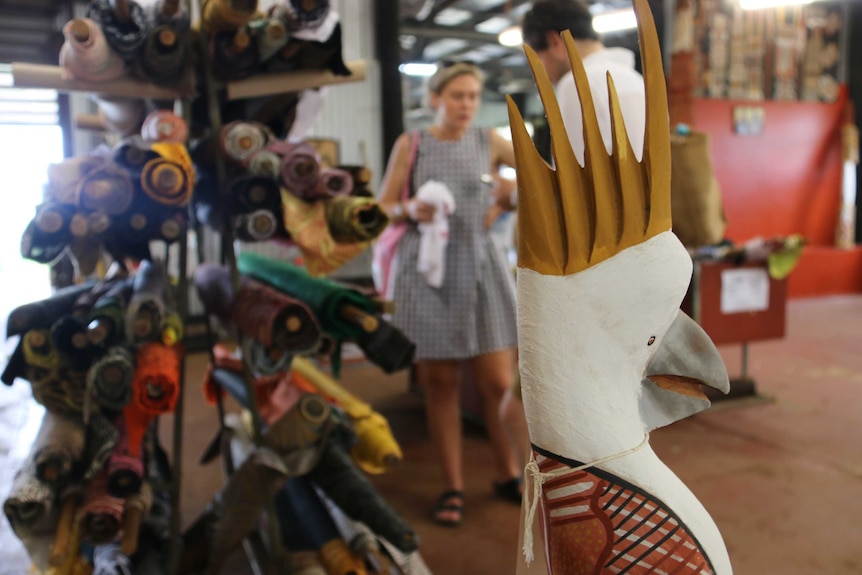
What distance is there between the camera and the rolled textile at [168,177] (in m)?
1.34

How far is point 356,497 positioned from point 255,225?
0.67 metres

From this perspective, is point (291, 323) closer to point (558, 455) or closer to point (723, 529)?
point (558, 455)

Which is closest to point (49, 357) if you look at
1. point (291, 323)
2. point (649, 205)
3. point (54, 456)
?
point (54, 456)

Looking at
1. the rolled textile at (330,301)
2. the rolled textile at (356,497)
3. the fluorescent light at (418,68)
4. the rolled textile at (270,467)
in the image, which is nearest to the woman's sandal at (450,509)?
the rolled textile at (356,497)

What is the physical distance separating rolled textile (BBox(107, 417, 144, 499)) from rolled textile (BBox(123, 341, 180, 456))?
16 millimetres

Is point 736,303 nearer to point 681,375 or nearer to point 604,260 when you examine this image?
point 681,375

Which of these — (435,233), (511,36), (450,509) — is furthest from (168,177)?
(511,36)

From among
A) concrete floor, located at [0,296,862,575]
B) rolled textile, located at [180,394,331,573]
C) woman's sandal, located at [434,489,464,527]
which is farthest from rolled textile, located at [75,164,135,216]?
woman's sandal, located at [434,489,464,527]

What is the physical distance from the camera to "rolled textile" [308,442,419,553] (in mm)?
1466

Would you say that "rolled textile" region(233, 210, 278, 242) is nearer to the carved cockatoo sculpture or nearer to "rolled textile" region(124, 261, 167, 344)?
"rolled textile" region(124, 261, 167, 344)

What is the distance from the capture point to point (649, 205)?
2.22 feet

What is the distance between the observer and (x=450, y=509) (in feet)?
7.04

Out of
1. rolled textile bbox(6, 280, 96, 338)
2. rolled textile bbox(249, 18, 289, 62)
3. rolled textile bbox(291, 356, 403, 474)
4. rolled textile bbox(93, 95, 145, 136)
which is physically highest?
rolled textile bbox(249, 18, 289, 62)

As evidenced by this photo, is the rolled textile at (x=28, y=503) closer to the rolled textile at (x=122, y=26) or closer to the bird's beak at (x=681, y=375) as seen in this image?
the rolled textile at (x=122, y=26)
